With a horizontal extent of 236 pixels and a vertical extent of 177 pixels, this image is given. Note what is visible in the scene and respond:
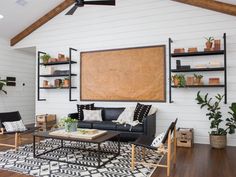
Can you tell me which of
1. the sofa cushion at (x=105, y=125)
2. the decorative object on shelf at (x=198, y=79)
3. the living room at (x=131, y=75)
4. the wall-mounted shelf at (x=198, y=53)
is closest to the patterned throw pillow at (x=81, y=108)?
the living room at (x=131, y=75)

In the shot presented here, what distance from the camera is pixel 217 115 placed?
4855 mm

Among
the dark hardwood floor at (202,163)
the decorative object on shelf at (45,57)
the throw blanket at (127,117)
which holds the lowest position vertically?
the dark hardwood floor at (202,163)

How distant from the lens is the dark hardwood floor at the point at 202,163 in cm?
326

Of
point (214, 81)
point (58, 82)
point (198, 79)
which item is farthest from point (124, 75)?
point (214, 81)

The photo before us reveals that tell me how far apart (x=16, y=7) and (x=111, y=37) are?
9.08 feet

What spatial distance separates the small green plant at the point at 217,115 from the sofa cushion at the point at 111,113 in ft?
6.65

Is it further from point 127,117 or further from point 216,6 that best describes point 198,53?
point 127,117

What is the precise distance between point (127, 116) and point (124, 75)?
1258mm

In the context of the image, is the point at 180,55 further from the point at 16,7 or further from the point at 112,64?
the point at 16,7

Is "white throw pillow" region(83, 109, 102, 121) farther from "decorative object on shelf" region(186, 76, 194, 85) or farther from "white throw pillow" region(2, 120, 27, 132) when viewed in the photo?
"decorative object on shelf" region(186, 76, 194, 85)

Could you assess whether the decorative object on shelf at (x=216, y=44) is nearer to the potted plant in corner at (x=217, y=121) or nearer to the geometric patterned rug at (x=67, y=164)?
the potted plant in corner at (x=217, y=121)

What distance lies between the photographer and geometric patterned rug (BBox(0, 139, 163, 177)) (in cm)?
324

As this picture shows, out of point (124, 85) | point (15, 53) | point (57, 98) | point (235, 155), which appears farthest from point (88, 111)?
point (15, 53)

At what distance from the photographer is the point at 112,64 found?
6.22m
